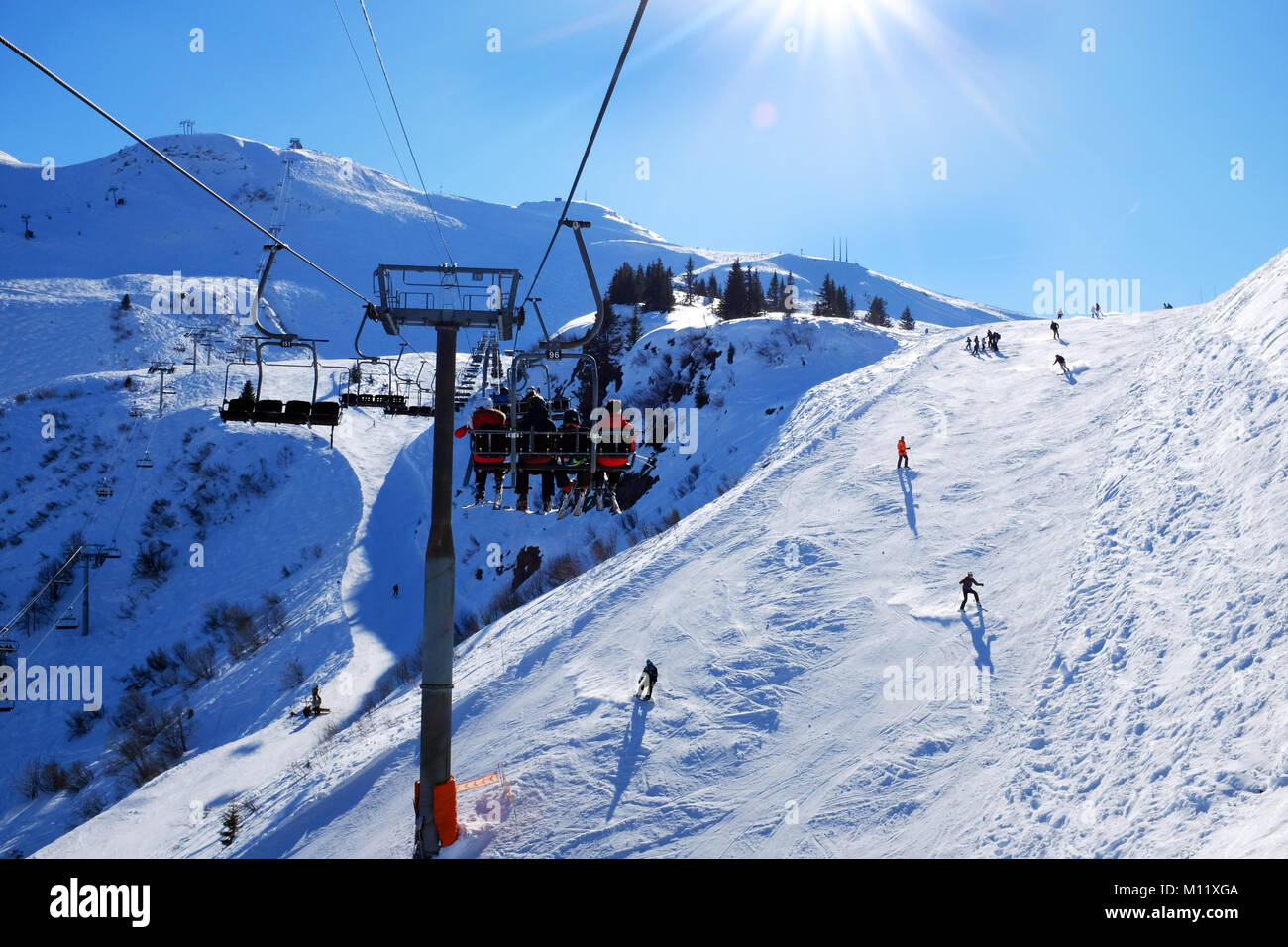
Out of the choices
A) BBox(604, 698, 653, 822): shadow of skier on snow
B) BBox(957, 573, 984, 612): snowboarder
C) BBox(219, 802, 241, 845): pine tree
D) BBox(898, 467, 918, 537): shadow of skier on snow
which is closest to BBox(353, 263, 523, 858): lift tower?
BBox(604, 698, 653, 822): shadow of skier on snow

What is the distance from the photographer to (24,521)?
49812 millimetres

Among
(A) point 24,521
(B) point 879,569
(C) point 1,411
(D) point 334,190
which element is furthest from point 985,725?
(D) point 334,190

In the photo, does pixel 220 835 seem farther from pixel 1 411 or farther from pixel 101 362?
pixel 101 362

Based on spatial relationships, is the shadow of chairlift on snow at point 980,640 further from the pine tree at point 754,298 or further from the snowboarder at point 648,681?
the pine tree at point 754,298

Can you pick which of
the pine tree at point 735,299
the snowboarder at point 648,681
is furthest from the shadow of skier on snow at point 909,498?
the pine tree at point 735,299

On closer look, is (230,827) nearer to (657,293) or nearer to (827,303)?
(657,293)

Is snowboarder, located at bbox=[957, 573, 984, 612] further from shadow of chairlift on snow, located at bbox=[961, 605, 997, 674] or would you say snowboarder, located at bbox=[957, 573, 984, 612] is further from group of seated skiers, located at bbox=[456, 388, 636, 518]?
group of seated skiers, located at bbox=[456, 388, 636, 518]

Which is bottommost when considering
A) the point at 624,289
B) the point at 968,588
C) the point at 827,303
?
the point at 968,588

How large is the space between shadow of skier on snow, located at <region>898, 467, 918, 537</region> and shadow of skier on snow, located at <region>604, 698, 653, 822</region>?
35.1 feet

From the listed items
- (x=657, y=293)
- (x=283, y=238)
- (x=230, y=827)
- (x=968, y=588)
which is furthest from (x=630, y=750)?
(x=283, y=238)

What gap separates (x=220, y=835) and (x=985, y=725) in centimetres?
1880

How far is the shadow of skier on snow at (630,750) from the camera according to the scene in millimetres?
15026

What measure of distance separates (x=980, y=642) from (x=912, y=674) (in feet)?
→ 6.13

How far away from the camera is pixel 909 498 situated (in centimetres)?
2595
